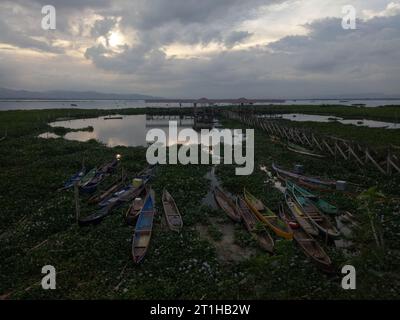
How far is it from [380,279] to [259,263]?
12.0 ft

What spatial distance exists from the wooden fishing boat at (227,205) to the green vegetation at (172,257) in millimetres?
399

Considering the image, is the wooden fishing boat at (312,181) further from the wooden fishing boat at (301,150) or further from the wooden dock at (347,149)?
the wooden fishing boat at (301,150)

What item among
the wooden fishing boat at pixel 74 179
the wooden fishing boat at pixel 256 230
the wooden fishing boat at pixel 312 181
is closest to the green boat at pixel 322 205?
the wooden fishing boat at pixel 312 181

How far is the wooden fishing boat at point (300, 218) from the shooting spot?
1121cm

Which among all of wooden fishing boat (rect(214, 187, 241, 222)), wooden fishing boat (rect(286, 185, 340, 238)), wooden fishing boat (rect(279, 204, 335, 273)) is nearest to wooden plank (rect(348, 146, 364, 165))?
wooden fishing boat (rect(286, 185, 340, 238))

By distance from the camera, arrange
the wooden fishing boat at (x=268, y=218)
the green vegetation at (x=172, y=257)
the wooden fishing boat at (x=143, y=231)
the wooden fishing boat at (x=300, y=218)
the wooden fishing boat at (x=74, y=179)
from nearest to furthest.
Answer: the green vegetation at (x=172, y=257) → the wooden fishing boat at (x=143, y=231) → the wooden fishing boat at (x=268, y=218) → the wooden fishing boat at (x=300, y=218) → the wooden fishing boat at (x=74, y=179)

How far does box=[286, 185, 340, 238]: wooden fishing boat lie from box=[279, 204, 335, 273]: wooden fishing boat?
720mm

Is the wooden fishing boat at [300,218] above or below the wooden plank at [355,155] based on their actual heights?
below

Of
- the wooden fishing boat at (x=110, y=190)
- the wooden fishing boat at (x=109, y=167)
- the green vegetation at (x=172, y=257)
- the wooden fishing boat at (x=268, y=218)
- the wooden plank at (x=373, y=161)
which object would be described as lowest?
the green vegetation at (x=172, y=257)

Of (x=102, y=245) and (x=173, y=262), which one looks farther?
(x=102, y=245)

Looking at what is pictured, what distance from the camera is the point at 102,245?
10414 mm

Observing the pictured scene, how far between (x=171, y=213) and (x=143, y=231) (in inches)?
87.0
